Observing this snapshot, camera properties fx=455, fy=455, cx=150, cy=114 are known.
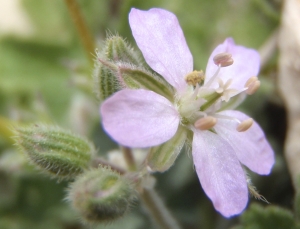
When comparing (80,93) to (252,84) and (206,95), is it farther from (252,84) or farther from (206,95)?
(252,84)

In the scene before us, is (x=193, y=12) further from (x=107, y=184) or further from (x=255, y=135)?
(x=107, y=184)

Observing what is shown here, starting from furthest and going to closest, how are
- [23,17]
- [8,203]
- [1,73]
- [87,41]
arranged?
1. [23,17]
2. [1,73]
3. [8,203]
4. [87,41]

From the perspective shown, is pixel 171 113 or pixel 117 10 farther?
pixel 117 10

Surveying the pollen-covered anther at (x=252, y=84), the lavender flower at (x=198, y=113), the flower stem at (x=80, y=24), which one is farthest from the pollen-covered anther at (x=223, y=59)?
the flower stem at (x=80, y=24)

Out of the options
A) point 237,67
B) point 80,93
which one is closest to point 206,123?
point 237,67

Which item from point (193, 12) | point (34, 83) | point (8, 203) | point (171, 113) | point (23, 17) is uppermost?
point (171, 113)

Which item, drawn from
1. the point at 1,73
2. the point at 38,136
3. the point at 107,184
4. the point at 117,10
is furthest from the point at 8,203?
the point at 117,10

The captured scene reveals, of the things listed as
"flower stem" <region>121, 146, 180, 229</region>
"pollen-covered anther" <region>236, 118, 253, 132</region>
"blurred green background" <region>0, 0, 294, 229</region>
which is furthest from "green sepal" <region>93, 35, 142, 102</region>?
"blurred green background" <region>0, 0, 294, 229</region>

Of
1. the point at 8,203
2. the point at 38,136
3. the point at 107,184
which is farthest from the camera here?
the point at 8,203

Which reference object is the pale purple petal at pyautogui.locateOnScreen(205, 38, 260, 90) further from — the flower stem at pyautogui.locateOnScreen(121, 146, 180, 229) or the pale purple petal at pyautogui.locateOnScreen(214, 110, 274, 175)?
the flower stem at pyautogui.locateOnScreen(121, 146, 180, 229)

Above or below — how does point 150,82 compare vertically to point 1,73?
above
